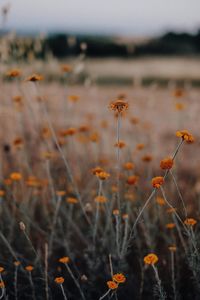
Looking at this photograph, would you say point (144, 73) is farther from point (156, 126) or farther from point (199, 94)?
point (156, 126)

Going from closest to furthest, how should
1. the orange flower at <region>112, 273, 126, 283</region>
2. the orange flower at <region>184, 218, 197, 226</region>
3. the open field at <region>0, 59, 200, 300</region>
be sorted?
the orange flower at <region>112, 273, 126, 283</region> → the orange flower at <region>184, 218, 197, 226</region> → the open field at <region>0, 59, 200, 300</region>

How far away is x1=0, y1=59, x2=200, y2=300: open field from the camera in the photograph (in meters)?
2.30

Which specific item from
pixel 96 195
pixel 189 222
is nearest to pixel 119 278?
pixel 189 222

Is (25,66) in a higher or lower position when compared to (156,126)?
higher

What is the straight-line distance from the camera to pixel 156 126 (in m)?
5.01

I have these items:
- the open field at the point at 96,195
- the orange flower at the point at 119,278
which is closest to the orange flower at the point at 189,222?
the open field at the point at 96,195

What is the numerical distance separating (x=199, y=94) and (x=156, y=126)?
1.73 meters

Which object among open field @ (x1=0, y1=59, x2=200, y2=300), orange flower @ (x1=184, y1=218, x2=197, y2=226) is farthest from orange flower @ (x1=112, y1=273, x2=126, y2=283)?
orange flower @ (x1=184, y1=218, x2=197, y2=226)

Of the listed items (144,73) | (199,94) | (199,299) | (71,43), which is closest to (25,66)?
(71,43)

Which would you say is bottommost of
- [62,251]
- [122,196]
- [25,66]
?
[62,251]

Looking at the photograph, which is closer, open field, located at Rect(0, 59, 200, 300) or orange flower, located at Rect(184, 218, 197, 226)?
orange flower, located at Rect(184, 218, 197, 226)

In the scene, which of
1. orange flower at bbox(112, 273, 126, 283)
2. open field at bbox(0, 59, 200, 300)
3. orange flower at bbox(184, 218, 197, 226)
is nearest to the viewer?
orange flower at bbox(112, 273, 126, 283)

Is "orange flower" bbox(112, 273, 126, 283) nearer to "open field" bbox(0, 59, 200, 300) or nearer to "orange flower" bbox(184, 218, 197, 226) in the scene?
"open field" bbox(0, 59, 200, 300)

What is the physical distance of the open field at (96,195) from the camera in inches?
90.6
